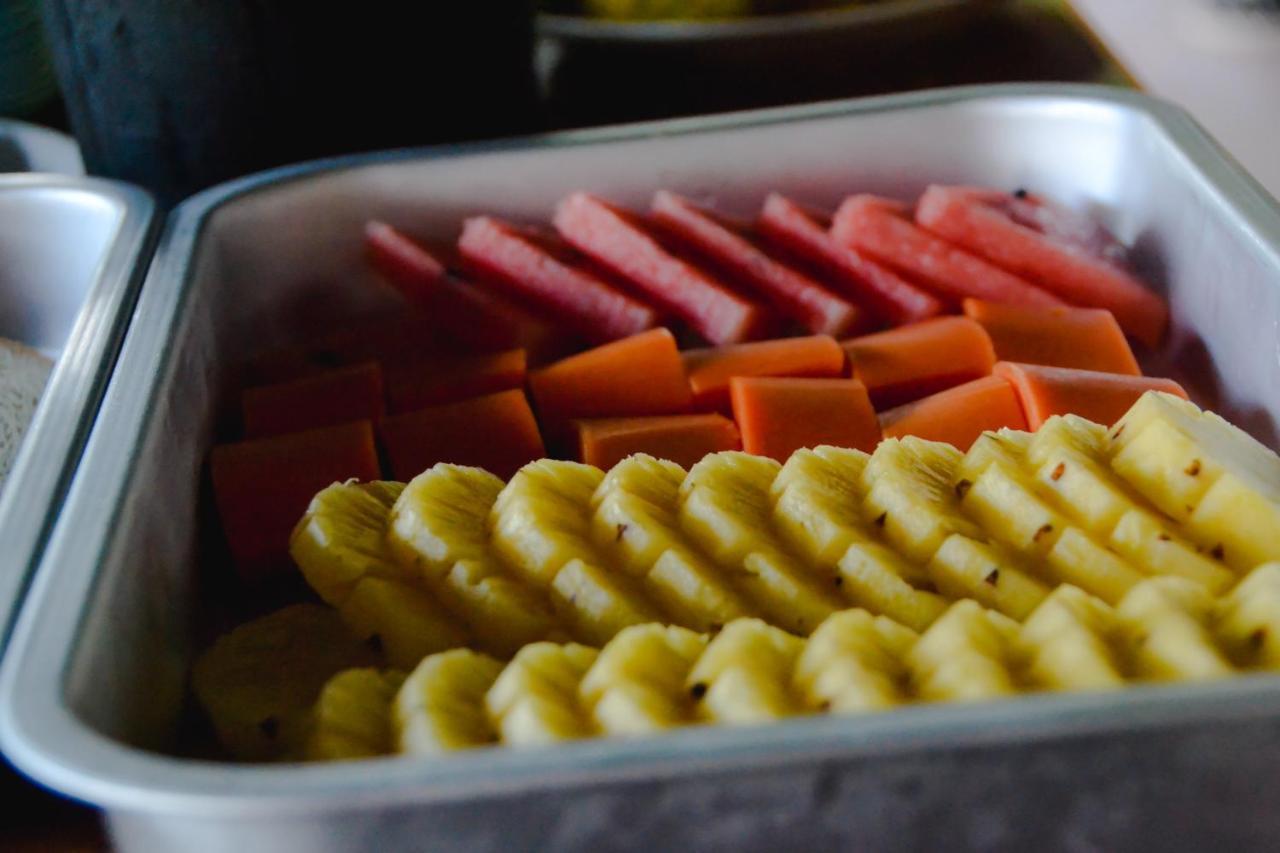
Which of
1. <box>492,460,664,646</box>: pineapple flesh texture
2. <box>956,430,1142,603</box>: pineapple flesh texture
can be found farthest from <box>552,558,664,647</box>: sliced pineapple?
<box>956,430,1142,603</box>: pineapple flesh texture

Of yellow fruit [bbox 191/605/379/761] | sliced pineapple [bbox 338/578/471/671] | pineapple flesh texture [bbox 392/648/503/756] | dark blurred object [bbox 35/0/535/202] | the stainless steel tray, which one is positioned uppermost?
dark blurred object [bbox 35/0/535/202]

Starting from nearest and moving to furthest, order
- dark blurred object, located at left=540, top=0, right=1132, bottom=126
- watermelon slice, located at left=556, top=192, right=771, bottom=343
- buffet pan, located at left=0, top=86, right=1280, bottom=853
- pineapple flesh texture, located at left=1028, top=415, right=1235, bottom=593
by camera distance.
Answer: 1. buffet pan, located at left=0, top=86, right=1280, bottom=853
2. pineapple flesh texture, located at left=1028, top=415, right=1235, bottom=593
3. watermelon slice, located at left=556, top=192, right=771, bottom=343
4. dark blurred object, located at left=540, top=0, right=1132, bottom=126

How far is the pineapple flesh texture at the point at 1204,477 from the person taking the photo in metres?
0.80

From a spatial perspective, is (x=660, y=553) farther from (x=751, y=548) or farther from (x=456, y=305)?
(x=456, y=305)

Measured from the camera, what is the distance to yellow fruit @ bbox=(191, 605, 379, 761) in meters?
0.81

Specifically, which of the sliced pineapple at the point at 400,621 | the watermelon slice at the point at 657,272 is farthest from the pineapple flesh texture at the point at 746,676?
the watermelon slice at the point at 657,272

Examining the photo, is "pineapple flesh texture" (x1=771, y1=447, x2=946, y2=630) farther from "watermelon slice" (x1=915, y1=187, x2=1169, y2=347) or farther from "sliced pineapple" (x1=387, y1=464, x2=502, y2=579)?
"watermelon slice" (x1=915, y1=187, x2=1169, y2=347)

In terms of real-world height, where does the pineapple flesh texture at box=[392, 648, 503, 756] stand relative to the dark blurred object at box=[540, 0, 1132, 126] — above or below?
below

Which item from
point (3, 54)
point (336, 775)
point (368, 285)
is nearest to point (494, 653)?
point (336, 775)

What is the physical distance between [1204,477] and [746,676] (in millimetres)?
381

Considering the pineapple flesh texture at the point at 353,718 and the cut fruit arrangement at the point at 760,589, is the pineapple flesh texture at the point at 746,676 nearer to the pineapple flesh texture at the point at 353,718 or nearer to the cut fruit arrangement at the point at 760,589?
the cut fruit arrangement at the point at 760,589

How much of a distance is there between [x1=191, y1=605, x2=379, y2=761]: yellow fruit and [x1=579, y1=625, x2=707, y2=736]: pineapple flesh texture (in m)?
0.20

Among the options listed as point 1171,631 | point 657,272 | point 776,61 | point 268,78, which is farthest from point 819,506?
point 776,61

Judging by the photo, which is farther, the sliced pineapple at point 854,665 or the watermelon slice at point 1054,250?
the watermelon slice at point 1054,250
